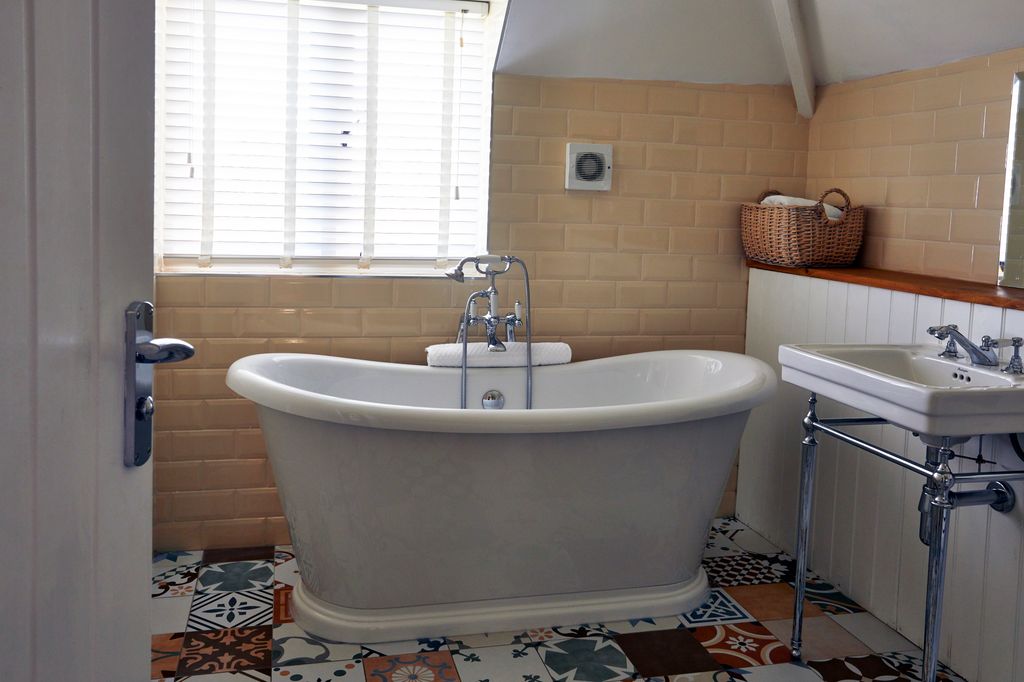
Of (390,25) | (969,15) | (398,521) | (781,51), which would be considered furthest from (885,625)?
(390,25)

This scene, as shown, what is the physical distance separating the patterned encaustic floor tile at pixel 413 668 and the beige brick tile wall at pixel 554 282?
1.07 metres

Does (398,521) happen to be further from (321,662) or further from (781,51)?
(781,51)

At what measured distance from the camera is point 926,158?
341 centimetres

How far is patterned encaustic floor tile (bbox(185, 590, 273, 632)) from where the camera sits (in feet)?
9.98

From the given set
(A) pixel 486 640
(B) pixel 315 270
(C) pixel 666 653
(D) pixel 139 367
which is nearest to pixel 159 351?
(D) pixel 139 367

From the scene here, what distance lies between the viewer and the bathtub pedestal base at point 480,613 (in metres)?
2.95

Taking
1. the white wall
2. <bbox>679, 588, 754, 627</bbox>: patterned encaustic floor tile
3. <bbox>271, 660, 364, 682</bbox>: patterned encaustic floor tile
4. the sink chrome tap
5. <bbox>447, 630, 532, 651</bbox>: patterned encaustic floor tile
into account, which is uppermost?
the sink chrome tap

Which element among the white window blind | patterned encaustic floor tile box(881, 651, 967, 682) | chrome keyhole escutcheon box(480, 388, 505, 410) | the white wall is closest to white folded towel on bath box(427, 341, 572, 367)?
chrome keyhole escutcheon box(480, 388, 505, 410)

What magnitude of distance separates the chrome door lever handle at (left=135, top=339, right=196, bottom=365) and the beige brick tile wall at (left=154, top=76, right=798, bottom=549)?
100 inches

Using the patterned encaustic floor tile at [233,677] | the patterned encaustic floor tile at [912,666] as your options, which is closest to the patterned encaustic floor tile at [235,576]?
the patterned encaustic floor tile at [233,677]

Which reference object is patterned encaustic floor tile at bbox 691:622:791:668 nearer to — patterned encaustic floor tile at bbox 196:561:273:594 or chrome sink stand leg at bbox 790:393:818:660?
chrome sink stand leg at bbox 790:393:818:660

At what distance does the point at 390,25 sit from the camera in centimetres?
375

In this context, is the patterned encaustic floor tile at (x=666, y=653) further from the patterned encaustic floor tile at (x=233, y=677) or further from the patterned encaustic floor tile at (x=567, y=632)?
the patterned encaustic floor tile at (x=233, y=677)

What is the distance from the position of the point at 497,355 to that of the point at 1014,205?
1.83 m
